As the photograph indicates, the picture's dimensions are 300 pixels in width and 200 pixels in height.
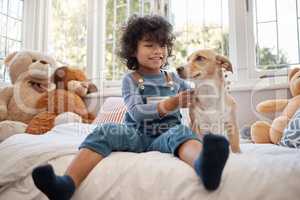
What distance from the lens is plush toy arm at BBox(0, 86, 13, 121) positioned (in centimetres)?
179

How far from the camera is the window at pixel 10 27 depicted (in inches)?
88.5

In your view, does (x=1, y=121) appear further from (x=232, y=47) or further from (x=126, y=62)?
(x=232, y=47)

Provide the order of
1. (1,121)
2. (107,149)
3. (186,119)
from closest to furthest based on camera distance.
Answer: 1. (107,149)
2. (186,119)
3. (1,121)

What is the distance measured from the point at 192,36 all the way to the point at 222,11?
25cm

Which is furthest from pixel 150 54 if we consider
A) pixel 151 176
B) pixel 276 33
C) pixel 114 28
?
pixel 114 28

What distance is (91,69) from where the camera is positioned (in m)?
2.31

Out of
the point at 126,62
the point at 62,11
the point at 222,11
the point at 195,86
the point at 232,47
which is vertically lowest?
the point at 195,86

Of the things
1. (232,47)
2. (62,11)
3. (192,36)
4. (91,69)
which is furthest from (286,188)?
(62,11)

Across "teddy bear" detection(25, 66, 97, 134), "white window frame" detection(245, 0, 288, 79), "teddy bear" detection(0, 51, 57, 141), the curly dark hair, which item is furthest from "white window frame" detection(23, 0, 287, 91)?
the curly dark hair

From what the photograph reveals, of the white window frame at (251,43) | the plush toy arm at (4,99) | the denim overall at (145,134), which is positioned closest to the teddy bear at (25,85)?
the plush toy arm at (4,99)

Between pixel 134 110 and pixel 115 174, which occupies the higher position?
pixel 134 110

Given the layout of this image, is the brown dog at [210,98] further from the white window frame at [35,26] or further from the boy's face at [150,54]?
the white window frame at [35,26]

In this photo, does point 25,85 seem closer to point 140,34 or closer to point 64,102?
point 64,102

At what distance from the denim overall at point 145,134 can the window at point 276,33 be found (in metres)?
0.92
